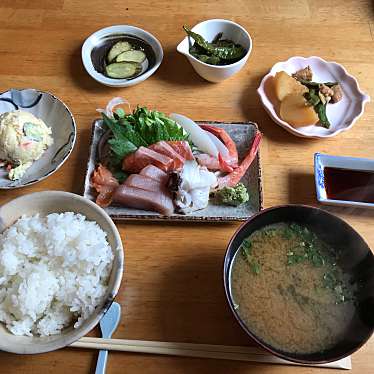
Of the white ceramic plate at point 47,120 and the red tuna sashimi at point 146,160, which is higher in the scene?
the red tuna sashimi at point 146,160

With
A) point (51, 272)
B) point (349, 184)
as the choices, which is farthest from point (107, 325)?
point (349, 184)

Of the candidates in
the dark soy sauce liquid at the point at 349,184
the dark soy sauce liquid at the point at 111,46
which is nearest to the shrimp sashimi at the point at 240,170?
the dark soy sauce liquid at the point at 349,184

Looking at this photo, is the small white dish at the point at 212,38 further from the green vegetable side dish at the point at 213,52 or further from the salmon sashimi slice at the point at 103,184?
the salmon sashimi slice at the point at 103,184

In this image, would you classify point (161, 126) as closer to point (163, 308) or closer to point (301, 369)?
point (163, 308)

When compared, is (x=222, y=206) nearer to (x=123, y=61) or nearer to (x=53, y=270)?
(x=53, y=270)

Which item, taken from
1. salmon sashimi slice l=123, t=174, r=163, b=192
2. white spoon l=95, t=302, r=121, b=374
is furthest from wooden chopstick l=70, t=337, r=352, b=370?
salmon sashimi slice l=123, t=174, r=163, b=192
